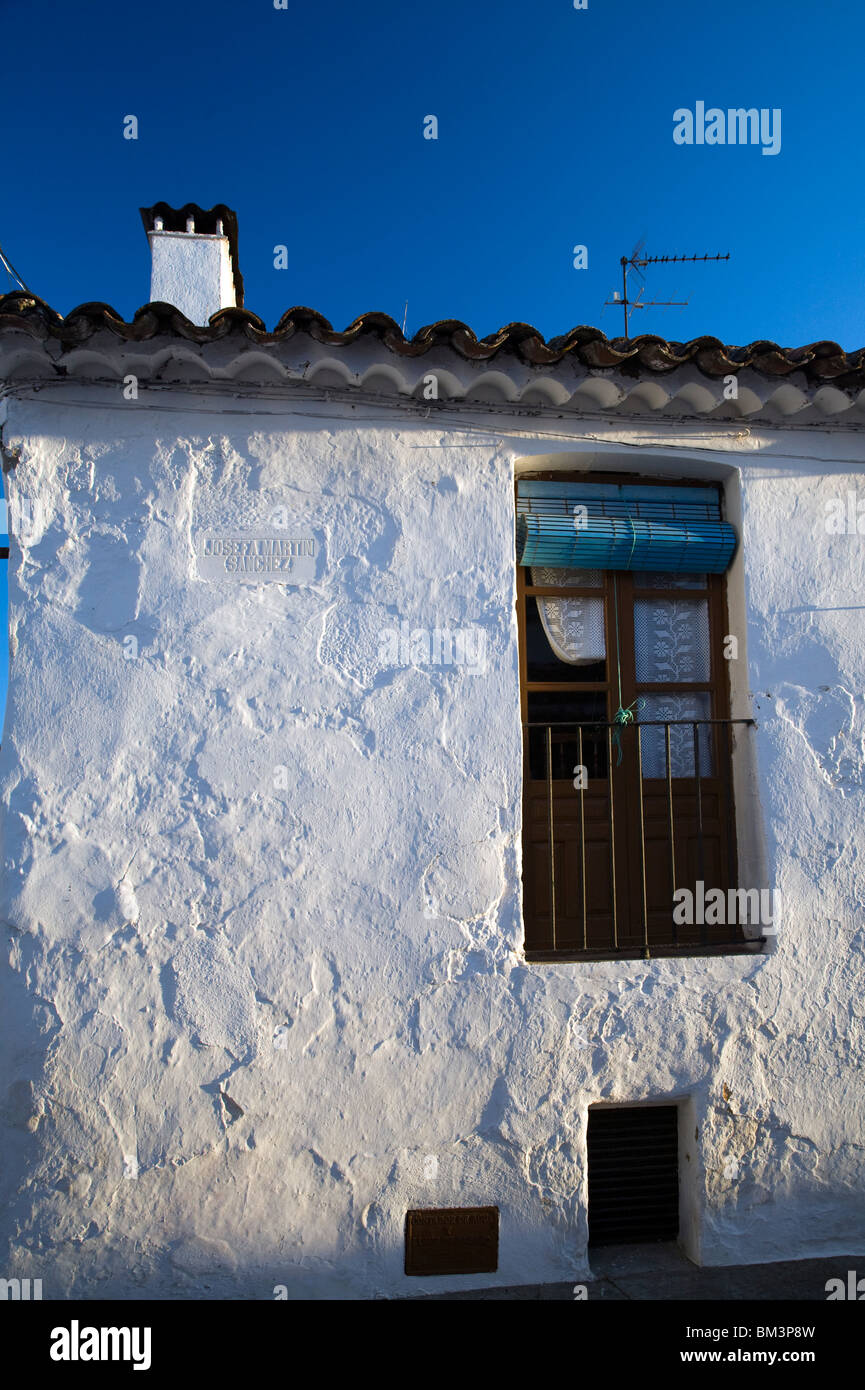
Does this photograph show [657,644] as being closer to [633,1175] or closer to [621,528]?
[621,528]

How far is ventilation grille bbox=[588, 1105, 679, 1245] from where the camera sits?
11.1 feet

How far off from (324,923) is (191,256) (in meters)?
4.27

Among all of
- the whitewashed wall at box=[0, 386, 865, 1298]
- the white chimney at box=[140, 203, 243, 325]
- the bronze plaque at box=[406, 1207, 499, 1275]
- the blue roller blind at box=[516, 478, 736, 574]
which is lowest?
the bronze plaque at box=[406, 1207, 499, 1275]

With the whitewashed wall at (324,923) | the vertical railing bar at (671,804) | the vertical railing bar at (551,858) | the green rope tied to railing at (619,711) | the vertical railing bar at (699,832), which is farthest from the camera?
the green rope tied to railing at (619,711)

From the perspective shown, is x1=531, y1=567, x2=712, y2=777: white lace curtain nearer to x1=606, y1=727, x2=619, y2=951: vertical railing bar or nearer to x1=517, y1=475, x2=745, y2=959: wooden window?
x1=517, y1=475, x2=745, y2=959: wooden window

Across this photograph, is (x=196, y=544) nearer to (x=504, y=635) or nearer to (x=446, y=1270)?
(x=504, y=635)

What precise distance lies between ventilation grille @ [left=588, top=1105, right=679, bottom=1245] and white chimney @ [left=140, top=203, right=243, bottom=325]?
193 inches

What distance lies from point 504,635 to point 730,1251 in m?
2.67

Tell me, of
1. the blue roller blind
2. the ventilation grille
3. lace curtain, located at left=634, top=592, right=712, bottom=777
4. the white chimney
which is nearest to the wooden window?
lace curtain, located at left=634, top=592, right=712, bottom=777

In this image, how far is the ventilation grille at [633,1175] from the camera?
11.1 ft

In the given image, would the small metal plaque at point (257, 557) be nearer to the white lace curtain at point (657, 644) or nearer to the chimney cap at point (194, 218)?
the white lace curtain at point (657, 644)

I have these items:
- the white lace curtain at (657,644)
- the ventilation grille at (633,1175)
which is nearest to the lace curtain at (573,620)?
the white lace curtain at (657,644)

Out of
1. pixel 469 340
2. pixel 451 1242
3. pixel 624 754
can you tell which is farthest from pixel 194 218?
pixel 451 1242

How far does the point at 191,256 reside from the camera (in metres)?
5.04
